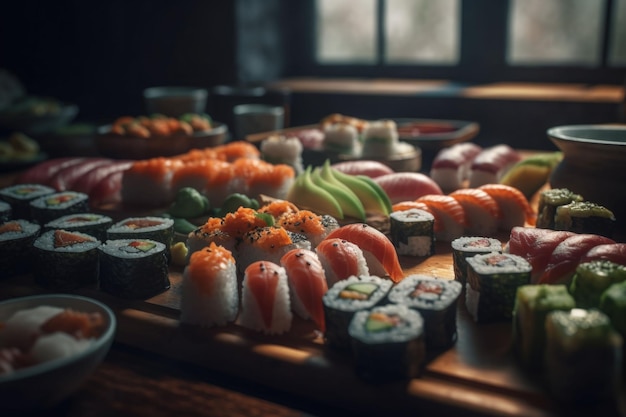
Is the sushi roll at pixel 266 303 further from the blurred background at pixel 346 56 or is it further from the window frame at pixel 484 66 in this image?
the window frame at pixel 484 66

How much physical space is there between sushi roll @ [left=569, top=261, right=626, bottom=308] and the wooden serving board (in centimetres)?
18

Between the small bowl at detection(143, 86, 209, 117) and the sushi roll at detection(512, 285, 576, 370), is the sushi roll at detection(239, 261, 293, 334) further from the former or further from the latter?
the small bowl at detection(143, 86, 209, 117)

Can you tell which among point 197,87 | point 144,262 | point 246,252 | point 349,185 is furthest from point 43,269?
point 197,87

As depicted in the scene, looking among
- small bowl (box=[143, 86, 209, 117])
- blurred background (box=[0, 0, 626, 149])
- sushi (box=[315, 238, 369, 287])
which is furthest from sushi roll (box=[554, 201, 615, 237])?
small bowl (box=[143, 86, 209, 117])

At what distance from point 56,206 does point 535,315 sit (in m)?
1.67

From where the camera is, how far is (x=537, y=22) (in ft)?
15.8

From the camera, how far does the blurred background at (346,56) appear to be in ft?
15.0

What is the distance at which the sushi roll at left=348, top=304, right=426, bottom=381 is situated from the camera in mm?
1214

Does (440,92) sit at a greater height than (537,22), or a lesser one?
lesser

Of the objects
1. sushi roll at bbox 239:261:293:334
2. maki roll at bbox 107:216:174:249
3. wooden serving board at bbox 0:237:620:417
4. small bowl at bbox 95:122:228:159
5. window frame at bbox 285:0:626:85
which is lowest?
wooden serving board at bbox 0:237:620:417

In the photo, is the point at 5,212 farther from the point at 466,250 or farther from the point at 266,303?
the point at 466,250

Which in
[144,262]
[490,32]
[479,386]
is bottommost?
[479,386]

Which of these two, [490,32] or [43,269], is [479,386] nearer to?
[43,269]

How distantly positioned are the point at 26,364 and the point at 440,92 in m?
4.14
